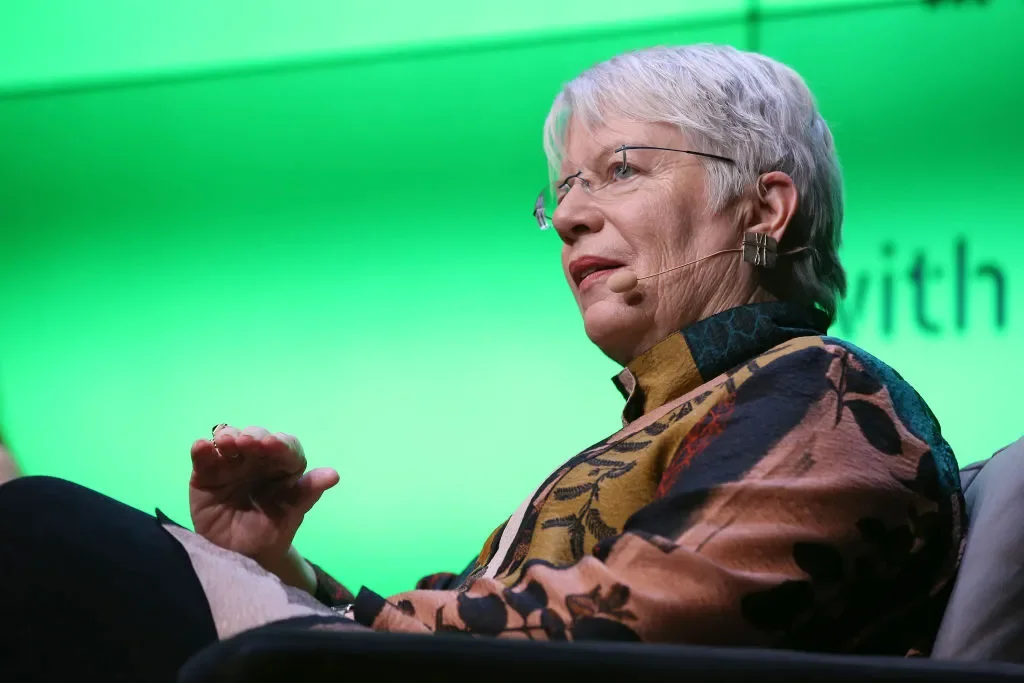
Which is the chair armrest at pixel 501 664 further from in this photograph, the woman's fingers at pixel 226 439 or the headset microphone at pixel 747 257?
the headset microphone at pixel 747 257

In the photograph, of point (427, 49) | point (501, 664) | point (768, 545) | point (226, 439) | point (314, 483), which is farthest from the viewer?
point (427, 49)

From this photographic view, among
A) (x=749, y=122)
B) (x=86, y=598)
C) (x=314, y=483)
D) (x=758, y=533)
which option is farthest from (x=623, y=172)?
(x=86, y=598)

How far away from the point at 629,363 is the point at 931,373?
1.17 metres

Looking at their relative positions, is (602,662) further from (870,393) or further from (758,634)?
(870,393)

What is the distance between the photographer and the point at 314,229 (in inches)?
105

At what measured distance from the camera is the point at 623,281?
1.29m

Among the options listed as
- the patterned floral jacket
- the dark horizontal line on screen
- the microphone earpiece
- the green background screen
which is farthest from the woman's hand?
the dark horizontal line on screen

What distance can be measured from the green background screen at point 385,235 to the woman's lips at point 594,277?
110cm

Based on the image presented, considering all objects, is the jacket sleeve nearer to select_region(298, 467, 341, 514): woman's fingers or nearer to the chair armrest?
the chair armrest

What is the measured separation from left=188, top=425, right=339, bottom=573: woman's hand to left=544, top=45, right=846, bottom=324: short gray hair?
1.75ft

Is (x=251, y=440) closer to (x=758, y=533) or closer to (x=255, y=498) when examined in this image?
(x=255, y=498)

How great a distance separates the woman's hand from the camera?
3.99ft

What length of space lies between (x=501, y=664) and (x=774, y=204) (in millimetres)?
813

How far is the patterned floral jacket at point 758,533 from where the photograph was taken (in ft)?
2.67
